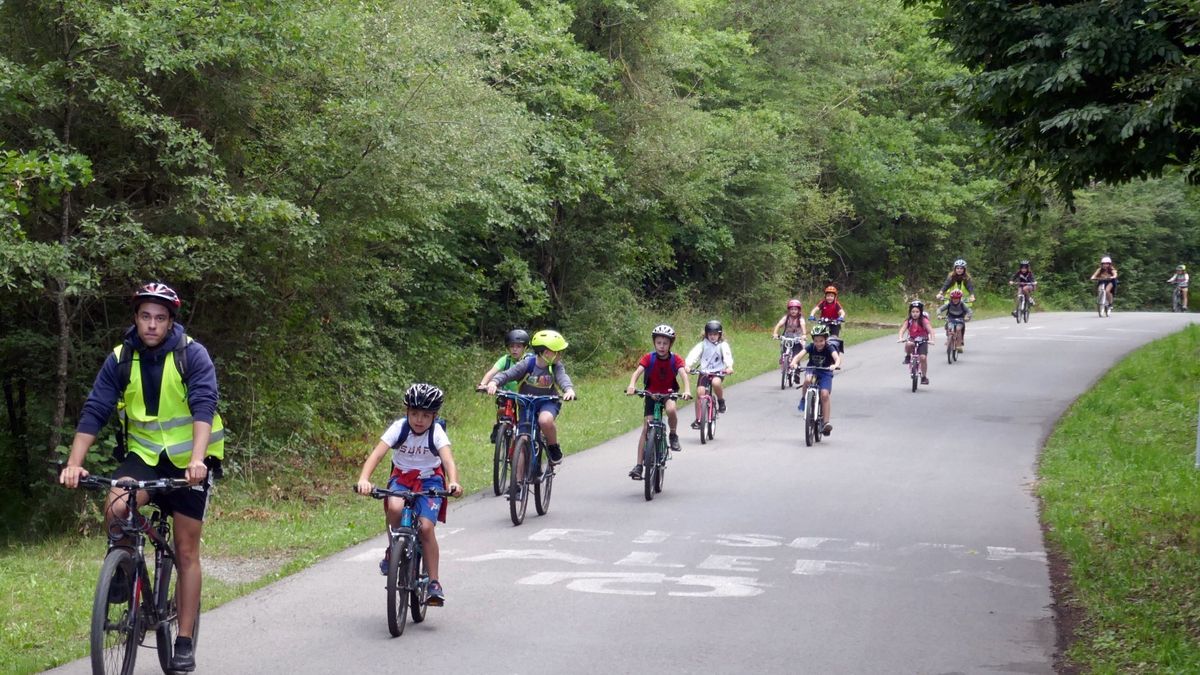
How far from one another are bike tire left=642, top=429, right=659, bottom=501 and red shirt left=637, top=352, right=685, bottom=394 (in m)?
0.83

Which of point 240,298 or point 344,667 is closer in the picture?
point 344,667

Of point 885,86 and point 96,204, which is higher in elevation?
point 885,86

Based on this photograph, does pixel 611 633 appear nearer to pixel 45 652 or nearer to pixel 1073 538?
pixel 45 652

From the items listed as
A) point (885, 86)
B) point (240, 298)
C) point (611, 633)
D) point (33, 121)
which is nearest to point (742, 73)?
point (885, 86)

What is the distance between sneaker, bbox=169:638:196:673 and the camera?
6598mm

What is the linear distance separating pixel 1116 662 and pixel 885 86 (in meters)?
40.5

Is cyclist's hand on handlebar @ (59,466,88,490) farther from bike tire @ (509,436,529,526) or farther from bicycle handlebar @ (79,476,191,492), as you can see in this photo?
bike tire @ (509,436,529,526)

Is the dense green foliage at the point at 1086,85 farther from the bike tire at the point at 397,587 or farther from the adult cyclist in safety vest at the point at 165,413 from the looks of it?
the adult cyclist in safety vest at the point at 165,413

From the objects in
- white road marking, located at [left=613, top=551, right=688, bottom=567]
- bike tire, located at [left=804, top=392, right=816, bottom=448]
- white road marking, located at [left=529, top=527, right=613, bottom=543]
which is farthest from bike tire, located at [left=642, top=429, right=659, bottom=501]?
bike tire, located at [left=804, top=392, right=816, bottom=448]

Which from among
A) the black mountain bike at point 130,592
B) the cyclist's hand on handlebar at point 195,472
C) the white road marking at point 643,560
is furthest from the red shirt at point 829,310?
the cyclist's hand on handlebar at point 195,472

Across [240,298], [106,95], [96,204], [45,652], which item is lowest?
[45,652]

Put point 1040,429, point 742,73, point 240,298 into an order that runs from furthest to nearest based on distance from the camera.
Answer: point 742,73 < point 1040,429 < point 240,298

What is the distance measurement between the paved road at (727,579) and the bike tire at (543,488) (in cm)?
13

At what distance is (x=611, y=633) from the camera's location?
8078 millimetres
